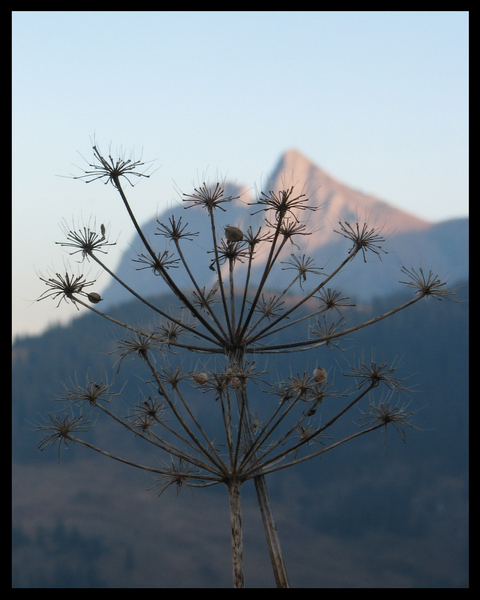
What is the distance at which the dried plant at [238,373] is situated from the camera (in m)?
7.36

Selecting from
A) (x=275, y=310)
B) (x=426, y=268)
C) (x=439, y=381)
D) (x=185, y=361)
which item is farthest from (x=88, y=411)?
(x=439, y=381)

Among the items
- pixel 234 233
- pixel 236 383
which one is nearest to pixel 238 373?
pixel 236 383

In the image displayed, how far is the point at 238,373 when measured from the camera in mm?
7102

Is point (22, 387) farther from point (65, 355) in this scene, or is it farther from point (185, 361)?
point (185, 361)

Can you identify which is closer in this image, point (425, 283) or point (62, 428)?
point (62, 428)

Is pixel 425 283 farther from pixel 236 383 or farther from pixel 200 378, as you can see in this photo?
pixel 200 378

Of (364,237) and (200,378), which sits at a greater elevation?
(364,237)

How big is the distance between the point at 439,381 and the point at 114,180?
186ft

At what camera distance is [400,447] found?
6169 centimetres

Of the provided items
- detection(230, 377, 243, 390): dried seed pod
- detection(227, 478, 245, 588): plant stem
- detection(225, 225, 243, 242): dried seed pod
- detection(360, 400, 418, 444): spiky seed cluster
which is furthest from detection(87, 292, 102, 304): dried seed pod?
detection(360, 400, 418, 444): spiky seed cluster

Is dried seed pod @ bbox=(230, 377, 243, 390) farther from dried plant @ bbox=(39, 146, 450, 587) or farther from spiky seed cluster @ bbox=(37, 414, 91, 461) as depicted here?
spiky seed cluster @ bbox=(37, 414, 91, 461)

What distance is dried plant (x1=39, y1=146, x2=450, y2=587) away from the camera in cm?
736

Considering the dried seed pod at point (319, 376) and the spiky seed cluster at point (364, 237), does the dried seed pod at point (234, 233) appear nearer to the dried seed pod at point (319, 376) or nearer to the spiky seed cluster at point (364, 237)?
the spiky seed cluster at point (364, 237)

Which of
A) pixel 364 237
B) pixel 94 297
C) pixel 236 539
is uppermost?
pixel 364 237
